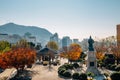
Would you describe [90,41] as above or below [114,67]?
above

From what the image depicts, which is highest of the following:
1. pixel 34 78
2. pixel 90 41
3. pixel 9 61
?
pixel 90 41

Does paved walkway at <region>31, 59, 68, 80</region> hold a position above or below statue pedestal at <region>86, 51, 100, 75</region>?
below

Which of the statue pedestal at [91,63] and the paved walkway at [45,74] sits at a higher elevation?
the statue pedestal at [91,63]

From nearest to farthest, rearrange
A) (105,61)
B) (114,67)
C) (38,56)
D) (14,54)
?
(14,54) → (114,67) → (105,61) → (38,56)

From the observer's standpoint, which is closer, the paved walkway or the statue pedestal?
the paved walkway

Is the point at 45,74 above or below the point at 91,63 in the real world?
below

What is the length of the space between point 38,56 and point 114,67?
113 ft

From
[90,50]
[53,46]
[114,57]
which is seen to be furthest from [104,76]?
[53,46]

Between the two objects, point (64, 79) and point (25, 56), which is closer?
point (64, 79)

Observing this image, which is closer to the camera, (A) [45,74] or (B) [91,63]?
(B) [91,63]

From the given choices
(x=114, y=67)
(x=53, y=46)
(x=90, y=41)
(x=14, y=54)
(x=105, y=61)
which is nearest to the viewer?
(x=14, y=54)

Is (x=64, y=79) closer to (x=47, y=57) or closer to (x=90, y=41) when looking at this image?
(x=90, y=41)

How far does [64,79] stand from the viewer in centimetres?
4134

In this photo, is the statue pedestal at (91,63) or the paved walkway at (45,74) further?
the statue pedestal at (91,63)
